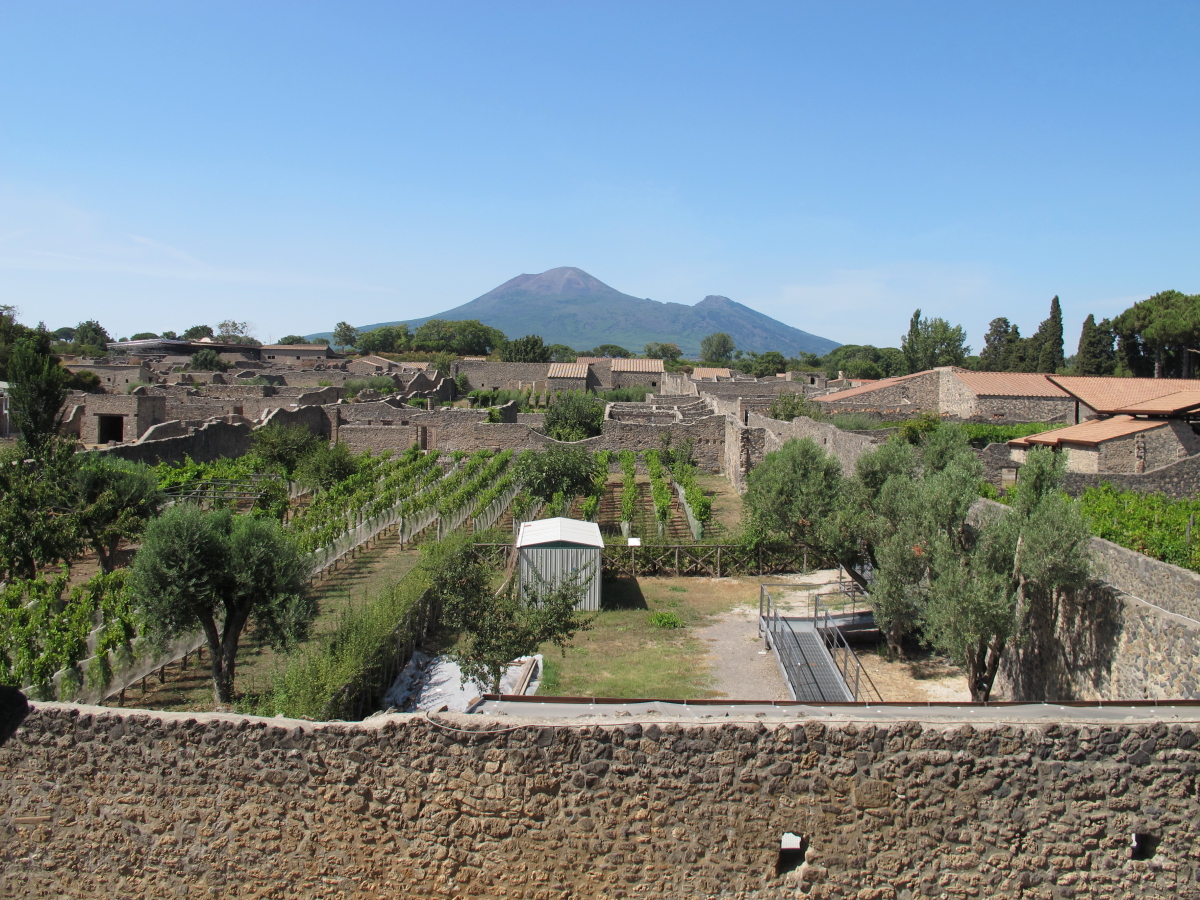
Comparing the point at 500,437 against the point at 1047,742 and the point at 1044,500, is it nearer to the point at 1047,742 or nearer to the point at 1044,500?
the point at 1044,500

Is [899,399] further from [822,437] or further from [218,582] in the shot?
[218,582]

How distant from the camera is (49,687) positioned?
9672 mm

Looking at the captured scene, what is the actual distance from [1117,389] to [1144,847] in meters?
28.8

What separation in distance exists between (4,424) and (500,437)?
20.2 meters

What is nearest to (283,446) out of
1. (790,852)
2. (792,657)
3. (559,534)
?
(559,534)

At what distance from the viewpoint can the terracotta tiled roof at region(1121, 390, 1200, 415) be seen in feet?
64.0

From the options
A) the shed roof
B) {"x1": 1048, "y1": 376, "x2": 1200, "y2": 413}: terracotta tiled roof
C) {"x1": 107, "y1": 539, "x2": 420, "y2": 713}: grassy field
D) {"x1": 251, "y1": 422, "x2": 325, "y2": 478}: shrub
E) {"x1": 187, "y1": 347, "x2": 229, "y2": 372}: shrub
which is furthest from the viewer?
{"x1": 187, "y1": 347, "x2": 229, "y2": 372}: shrub

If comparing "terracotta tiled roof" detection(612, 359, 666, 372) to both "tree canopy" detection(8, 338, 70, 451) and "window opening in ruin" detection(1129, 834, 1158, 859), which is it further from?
"window opening in ruin" detection(1129, 834, 1158, 859)

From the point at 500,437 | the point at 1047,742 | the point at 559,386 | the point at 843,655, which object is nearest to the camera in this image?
the point at 1047,742

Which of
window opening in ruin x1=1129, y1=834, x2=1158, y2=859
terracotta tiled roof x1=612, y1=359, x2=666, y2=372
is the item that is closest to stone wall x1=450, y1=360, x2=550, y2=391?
terracotta tiled roof x1=612, y1=359, x2=666, y2=372

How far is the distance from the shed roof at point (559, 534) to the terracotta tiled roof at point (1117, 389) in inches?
776

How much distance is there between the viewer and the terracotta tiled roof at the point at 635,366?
63.8m

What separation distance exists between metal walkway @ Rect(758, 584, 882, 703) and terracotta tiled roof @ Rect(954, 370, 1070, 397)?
919 inches

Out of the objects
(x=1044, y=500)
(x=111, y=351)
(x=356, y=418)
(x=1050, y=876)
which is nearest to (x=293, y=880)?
(x=1050, y=876)
